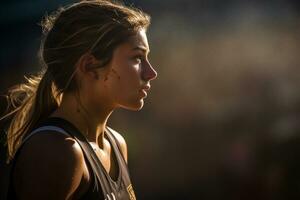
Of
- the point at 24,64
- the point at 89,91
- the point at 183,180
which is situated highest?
the point at 89,91

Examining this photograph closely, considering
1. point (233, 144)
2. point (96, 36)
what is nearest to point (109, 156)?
point (96, 36)

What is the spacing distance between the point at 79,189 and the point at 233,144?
378 centimetres

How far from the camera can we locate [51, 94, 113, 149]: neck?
6.65 ft

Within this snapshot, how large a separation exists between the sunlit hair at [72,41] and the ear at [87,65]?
0.01 metres

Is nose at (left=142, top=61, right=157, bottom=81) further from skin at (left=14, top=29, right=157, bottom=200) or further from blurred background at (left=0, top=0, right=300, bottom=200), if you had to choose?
blurred background at (left=0, top=0, right=300, bottom=200)

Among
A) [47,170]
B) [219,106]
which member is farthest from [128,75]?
[219,106]

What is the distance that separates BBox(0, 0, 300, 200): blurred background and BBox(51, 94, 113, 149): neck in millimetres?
3388

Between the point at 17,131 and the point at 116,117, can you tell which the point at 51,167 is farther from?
the point at 116,117

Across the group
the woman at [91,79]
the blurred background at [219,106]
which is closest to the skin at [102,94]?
the woman at [91,79]

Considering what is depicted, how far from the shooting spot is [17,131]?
2137mm

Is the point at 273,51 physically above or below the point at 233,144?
above

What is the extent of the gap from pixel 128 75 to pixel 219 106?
140 inches

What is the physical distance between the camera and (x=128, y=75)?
206 cm

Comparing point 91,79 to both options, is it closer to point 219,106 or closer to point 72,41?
point 72,41
